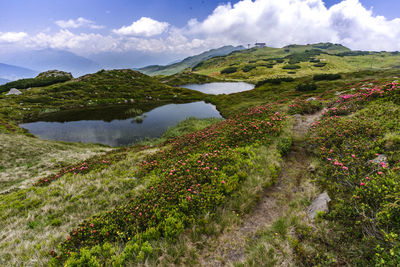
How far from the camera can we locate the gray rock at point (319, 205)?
580 centimetres

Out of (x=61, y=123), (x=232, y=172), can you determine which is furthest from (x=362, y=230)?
(x=61, y=123)

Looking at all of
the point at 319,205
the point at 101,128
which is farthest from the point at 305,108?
the point at 101,128

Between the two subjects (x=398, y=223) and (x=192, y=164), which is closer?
(x=398, y=223)

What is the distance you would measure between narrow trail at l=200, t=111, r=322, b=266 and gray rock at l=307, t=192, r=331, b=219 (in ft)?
3.16

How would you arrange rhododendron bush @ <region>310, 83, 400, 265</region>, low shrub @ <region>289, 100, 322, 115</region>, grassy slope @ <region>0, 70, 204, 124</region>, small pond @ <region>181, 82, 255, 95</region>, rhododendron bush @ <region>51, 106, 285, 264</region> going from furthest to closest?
small pond @ <region>181, 82, 255, 95</region> → grassy slope @ <region>0, 70, 204, 124</region> → low shrub @ <region>289, 100, 322, 115</region> → rhododendron bush @ <region>51, 106, 285, 264</region> → rhododendron bush @ <region>310, 83, 400, 265</region>

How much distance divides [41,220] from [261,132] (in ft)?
47.9

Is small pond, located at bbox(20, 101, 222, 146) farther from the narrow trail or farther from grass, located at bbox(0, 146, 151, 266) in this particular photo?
the narrow trail

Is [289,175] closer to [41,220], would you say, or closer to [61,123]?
[41,220]

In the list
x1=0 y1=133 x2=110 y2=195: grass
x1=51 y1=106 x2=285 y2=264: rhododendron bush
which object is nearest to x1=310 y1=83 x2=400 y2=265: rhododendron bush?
x1=51 y1=106 x2=285 y2=264: rhododendron bush

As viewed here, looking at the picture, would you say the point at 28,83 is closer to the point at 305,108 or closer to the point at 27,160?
the point at 27,160

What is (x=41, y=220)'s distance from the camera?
26.0ft

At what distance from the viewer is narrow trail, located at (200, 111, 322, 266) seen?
497cm

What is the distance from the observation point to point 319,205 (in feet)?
20.0

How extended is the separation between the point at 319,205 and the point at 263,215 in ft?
7.15
